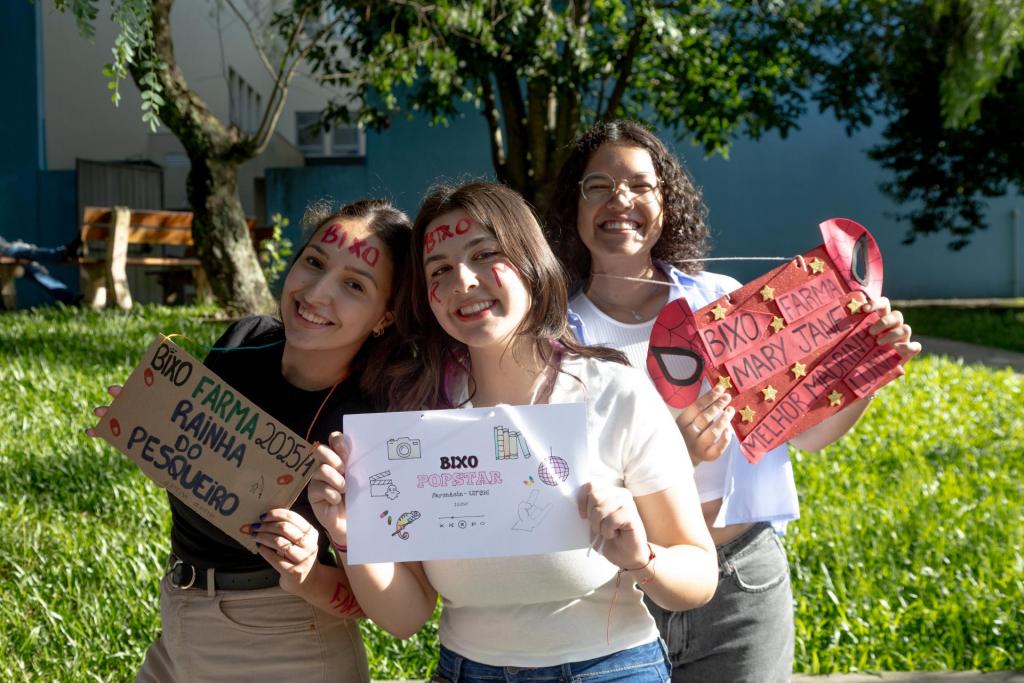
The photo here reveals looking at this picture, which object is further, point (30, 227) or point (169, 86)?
point (30, 227)

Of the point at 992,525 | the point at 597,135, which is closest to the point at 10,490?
the point at 597,135

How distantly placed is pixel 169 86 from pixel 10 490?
14.4 ft

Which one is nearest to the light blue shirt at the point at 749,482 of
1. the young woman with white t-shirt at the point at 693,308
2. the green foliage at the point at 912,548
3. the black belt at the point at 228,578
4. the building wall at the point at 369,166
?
the young woman with white t-shirt at the point at 693,308

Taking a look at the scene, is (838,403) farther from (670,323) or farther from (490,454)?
(490,454)

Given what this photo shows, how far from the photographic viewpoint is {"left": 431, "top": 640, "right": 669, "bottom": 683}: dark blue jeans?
1791 millimetres

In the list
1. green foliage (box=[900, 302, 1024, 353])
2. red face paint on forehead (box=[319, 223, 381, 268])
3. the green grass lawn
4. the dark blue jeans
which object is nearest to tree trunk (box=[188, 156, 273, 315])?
the green grass lawn

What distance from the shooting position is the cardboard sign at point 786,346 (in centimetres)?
222

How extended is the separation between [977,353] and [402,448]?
10.1 meters

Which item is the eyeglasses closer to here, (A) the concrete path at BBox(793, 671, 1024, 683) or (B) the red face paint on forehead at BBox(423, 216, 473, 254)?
(B) the red face paint on forehead at BBox(423, 216, 473, 254)

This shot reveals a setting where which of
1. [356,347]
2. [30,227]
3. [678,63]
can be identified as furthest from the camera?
[30,227]

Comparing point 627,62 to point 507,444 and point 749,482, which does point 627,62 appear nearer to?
point 749,482

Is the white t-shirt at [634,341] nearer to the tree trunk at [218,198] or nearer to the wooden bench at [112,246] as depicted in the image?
the tree trunk at [218,198]

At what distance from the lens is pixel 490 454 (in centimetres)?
175

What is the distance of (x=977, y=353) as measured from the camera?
34.7 feet
